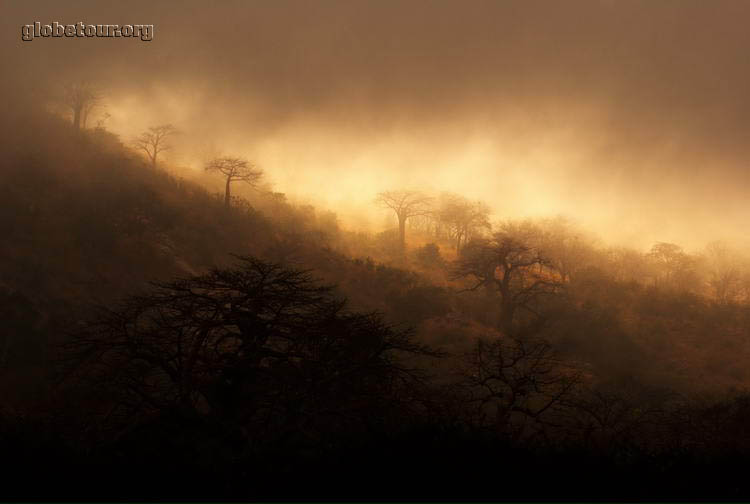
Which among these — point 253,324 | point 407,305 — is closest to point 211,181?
point 407,305

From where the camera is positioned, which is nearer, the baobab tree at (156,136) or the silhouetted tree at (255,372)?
the silhouetted tree at (255,372)

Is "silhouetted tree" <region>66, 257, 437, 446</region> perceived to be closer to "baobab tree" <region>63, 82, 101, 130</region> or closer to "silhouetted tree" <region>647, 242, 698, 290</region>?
"baobab tree" <region>63, 82, 101, 130</region>

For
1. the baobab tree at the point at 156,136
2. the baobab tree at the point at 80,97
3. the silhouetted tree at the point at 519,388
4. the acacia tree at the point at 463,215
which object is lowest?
the silhouetted tree at the point at 519,388

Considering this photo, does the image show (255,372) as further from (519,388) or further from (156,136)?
(156,136)

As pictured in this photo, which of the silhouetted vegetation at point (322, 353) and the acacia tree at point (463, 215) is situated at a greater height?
the acacia tree at point (463, 215)

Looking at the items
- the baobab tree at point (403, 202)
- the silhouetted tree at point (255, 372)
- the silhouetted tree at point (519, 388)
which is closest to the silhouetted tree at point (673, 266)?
the baobab tree at point (403, 202)

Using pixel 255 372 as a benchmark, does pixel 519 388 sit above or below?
below

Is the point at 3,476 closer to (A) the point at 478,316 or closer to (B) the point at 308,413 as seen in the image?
(B) the point at 308,413

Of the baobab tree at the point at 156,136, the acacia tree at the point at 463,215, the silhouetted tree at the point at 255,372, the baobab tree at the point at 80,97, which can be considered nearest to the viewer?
the silhouetted tree at the point at 255,372

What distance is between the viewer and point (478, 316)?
3956 centimetres

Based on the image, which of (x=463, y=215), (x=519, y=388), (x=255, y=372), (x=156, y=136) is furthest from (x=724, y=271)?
(x=156, y=136)

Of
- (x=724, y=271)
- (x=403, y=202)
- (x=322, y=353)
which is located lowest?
(x=322, y=353)

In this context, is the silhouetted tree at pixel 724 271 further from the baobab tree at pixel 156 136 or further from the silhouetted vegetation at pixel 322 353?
the baobab tree at pixel 156 136

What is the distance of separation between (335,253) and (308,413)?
36729 millimetres
